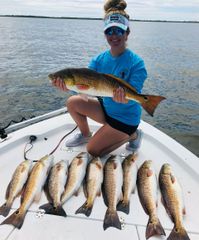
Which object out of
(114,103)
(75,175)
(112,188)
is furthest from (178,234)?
(114,103)

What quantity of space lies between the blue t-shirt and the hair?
404mm

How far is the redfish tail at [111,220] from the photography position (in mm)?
2895

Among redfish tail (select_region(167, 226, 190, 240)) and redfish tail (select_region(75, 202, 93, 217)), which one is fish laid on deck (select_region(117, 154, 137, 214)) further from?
redfish tail (select_region(167, 226, 190, 240))

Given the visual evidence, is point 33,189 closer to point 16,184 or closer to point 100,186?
point 16,184

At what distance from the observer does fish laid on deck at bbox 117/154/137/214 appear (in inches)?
125

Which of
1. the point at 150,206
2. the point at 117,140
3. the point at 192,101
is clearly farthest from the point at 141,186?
the point at 192,101

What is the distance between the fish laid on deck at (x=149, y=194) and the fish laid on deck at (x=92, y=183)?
483mm

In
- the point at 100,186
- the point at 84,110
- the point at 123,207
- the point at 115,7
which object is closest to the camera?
the point at 123,207

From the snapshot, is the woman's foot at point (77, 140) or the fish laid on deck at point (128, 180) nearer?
the fish laid on deck at point (128, 180)

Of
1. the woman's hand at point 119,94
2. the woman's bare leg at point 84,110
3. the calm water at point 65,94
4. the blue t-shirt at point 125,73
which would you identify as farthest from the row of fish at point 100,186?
the calm water at point 65,94

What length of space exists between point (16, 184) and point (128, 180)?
1.32m

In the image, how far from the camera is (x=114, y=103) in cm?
418

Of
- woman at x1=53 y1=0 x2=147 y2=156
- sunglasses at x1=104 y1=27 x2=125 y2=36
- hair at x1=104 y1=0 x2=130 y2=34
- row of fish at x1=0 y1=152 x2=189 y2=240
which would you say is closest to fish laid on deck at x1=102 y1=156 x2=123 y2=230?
row of fish at x1=0 y1=152 x2=189 y2=240

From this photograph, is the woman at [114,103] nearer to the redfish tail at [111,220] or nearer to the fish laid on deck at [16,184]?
the fish laid on deck at [16,184]
